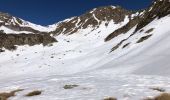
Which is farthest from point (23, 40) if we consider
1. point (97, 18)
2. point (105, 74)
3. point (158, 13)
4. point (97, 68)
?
point (97, 18)

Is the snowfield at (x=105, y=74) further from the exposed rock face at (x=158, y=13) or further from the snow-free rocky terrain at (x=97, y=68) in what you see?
the exposed rock face at (x=158, y=13)

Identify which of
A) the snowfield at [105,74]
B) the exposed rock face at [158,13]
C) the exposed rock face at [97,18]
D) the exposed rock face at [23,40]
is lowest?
the snowfield at [105,74]

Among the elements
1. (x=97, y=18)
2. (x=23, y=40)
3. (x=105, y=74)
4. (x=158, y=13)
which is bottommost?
(x=105, y=74)

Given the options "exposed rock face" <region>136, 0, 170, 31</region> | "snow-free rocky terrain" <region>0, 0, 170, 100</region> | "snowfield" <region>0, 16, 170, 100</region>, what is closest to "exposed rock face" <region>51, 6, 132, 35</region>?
"snow-free rocky terrain" <region>0, 0, 170, 100</region>

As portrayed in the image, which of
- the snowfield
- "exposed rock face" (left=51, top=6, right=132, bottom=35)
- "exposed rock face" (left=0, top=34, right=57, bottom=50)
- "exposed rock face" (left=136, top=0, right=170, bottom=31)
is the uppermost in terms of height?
"exposed rock face" (left=51, top=6, right=132, bottom=35)

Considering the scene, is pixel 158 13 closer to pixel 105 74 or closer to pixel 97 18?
pixel 105 74

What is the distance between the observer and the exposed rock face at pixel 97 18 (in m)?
158

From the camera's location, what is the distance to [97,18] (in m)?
167

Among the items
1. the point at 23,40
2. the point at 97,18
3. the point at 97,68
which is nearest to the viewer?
the point at 97,68

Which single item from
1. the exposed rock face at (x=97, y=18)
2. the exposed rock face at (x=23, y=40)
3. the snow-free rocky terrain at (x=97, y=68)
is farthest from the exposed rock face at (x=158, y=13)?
the exposed rock face at (x=97, y=18)

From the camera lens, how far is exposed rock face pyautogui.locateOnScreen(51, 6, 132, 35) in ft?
517

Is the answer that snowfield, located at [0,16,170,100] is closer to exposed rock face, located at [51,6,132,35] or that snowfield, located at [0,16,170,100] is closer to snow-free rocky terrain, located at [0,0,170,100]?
snow-free rocky terrain, located at [0,0,170,100]

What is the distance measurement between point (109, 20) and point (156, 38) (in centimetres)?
11799

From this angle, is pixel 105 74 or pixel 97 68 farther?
pixel 97 68
